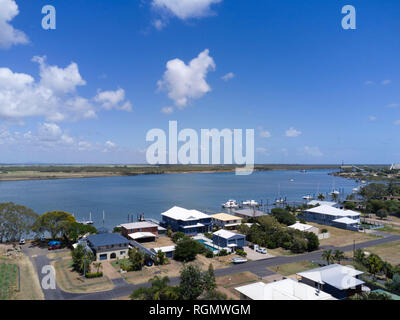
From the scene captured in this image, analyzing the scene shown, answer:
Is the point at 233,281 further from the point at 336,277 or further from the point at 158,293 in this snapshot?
the point at 158,293

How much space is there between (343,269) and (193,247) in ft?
48.2

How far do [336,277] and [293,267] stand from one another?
6296 mm

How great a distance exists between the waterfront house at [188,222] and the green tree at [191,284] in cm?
2357

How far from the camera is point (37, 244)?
117 feet

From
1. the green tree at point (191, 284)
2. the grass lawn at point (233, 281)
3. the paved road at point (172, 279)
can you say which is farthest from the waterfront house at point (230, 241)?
the green tree at point (191, 284)

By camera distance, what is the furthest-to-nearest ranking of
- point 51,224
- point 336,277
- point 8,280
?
point 51,224, point 8,280, point 336,277

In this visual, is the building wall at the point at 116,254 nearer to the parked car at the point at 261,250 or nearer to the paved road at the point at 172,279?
the paved road at the point at 172,279

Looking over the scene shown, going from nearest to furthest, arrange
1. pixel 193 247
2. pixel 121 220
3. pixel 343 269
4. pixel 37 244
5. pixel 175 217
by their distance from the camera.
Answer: pixel 343 269 → pixel 193 247 → pixel 37 244 → pixel 175 217 → pixel 121 220

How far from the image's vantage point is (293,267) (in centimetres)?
2773

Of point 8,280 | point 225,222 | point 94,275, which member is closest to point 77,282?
point 94,275

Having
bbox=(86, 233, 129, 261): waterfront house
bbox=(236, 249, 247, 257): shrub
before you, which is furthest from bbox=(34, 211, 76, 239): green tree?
bbox=(236, 249, 247, 257): shrub
